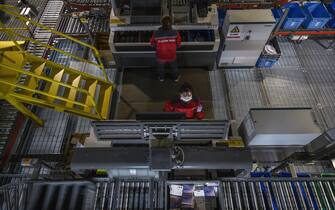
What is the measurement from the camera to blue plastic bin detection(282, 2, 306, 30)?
254 inches

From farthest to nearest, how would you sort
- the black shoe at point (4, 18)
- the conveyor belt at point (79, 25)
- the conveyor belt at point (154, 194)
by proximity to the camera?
the black shoe at point (4, 18), the conveyor belt at point (79, 25), the conveyor belt at point (154, 194)

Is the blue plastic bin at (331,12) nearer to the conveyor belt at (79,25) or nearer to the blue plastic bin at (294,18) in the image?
the blue plastic bin at (294,18)

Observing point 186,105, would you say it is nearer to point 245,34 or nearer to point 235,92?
point 235,92

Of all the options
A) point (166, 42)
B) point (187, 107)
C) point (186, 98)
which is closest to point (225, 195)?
point (187, 107)

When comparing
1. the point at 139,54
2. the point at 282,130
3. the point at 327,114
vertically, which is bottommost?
the point at 282,130

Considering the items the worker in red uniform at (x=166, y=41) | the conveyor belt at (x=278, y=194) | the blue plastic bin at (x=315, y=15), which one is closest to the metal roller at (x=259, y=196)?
the conveyor belt at (x=278, y=194)

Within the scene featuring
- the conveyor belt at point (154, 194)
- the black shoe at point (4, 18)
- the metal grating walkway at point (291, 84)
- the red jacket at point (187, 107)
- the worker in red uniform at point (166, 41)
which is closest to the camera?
the conveyor belt at point (154, 194)

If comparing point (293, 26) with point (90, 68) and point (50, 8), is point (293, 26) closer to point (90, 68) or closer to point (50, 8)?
point (90, 68)

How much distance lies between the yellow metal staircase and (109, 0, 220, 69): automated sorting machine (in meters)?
0.87

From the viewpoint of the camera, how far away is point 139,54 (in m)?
6.21

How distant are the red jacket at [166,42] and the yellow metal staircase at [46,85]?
4.77ft

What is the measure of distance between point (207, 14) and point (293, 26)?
263 cm

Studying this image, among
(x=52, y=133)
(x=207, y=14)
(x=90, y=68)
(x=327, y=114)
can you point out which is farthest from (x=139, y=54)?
(x=327, y=114)

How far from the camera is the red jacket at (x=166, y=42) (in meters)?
Result: 5.23
